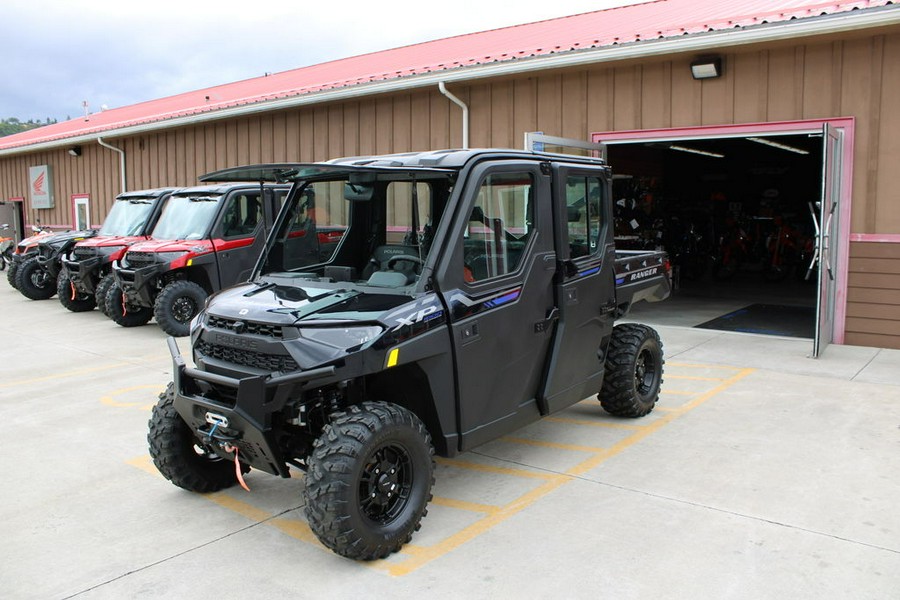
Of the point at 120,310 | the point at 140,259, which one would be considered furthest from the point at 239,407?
the point at 120,310

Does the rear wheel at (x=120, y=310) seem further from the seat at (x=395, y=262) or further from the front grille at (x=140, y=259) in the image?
the seat at (x=395, y=262)

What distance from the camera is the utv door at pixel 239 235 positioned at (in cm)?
1012

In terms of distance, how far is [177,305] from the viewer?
9.72 meters

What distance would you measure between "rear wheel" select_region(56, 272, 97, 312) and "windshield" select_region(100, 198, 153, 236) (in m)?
0.98

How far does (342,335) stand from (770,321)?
8710 millimetres

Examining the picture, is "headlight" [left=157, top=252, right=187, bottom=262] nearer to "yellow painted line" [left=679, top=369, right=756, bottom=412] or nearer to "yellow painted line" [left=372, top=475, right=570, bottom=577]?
"yellow painted line" [left=679, top=369, right=756, bottom=412]

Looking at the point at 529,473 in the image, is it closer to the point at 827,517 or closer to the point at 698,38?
Result: the point at 827,517

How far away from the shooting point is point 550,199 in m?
4.69

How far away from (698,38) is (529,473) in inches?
247

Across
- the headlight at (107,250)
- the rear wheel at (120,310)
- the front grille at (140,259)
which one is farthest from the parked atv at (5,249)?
the front grille at (140,259)

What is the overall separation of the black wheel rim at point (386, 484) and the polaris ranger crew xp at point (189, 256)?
21.1 feet

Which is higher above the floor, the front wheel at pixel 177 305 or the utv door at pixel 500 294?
the utv door at pixel 500 294

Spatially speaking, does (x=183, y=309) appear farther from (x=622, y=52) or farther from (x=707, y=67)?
(x=707, y=67)

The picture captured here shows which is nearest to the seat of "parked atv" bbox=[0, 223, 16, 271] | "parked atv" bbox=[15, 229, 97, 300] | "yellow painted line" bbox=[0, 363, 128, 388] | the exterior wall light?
"yellow painted line" bbox=[0, 363, 128, 388]
